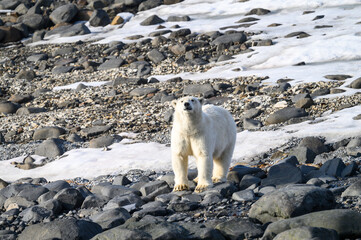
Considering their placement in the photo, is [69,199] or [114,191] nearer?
[69,199]

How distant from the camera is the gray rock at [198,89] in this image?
1667 cm

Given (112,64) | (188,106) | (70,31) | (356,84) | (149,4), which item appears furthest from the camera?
(149,4)

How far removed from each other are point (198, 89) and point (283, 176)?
933cm

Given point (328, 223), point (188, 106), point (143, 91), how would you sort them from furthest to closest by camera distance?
point (143, 91), point (188, 106), point (328, 223)

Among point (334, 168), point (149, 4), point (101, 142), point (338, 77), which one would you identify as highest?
point (334, 168)

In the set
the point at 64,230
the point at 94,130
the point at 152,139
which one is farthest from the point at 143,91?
the point at 64,230

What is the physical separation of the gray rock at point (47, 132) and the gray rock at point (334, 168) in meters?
8.29

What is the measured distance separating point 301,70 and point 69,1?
1955 centimetres

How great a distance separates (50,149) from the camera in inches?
501

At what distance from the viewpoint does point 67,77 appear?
20.9 m

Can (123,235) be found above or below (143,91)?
above

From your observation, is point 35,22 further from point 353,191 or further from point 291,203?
point 291,203

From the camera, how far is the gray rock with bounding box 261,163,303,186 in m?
→ 7.52

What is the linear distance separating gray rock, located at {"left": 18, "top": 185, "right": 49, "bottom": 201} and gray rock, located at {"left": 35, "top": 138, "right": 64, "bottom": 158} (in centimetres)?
454
